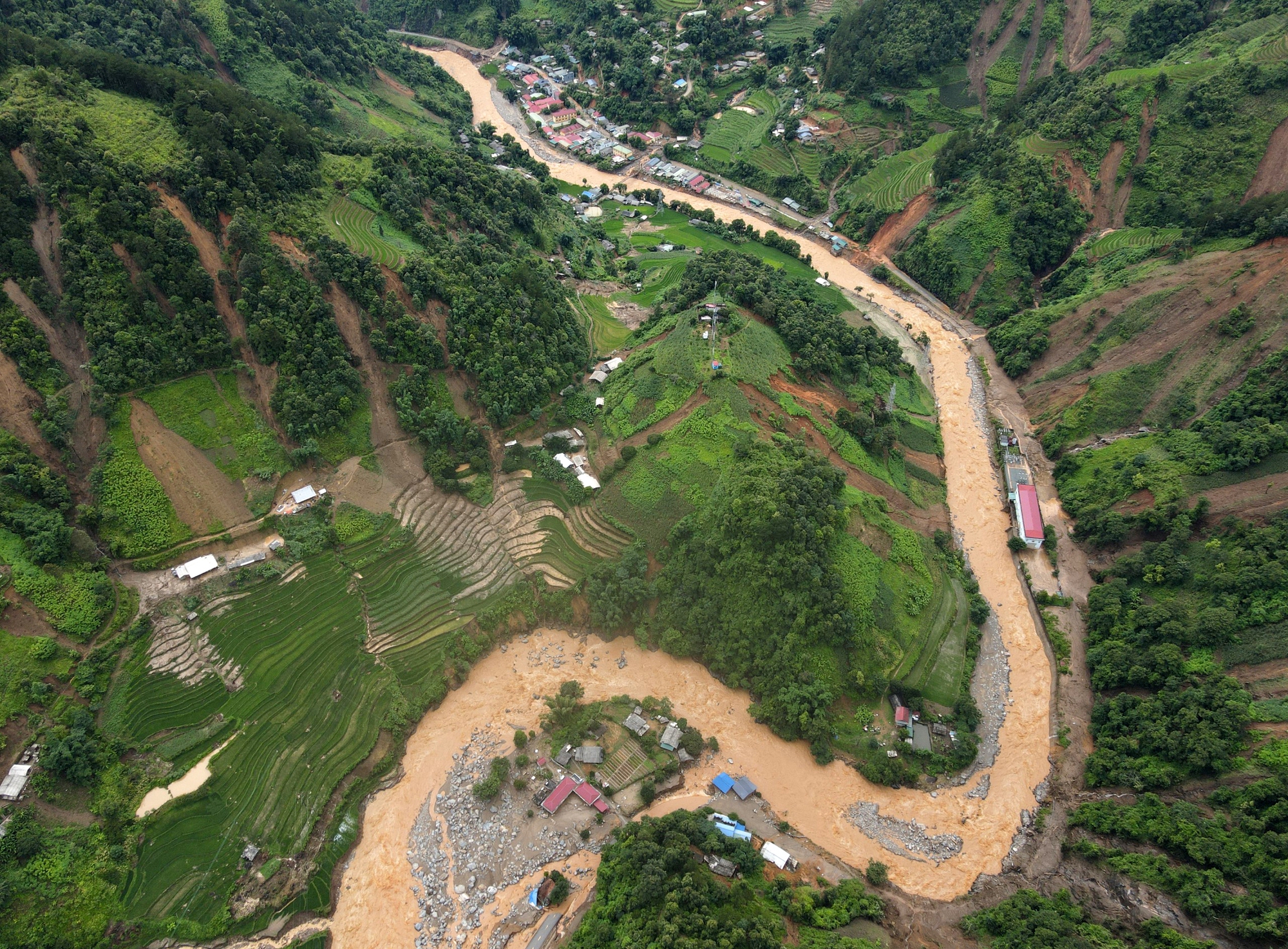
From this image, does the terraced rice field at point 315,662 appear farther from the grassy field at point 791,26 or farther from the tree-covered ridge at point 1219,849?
the grassy field at point 791,26

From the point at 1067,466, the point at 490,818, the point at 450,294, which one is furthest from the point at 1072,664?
the point at 450,294

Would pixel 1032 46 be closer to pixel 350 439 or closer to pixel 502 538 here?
pixel 502 538

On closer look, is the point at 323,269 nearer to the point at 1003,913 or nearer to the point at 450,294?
the point at 450,294

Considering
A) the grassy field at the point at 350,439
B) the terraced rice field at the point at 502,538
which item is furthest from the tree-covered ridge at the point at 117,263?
the terraced rice field at the point at 502,538

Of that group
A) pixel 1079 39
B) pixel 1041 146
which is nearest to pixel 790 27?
pixel 1079 39

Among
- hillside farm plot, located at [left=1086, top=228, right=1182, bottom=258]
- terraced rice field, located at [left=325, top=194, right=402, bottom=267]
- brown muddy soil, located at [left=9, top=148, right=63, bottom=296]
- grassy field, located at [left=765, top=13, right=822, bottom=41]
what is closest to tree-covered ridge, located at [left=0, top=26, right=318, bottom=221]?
terraced rice field, located at [left=325, top=194, right=402, bottom=267]

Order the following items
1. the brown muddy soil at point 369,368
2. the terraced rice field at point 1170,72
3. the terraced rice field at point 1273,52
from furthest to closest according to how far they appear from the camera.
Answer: the terraced rice field at point 1170,72
the terraced rice field at point 1273,52
the brown muddy soil at point 369,368
